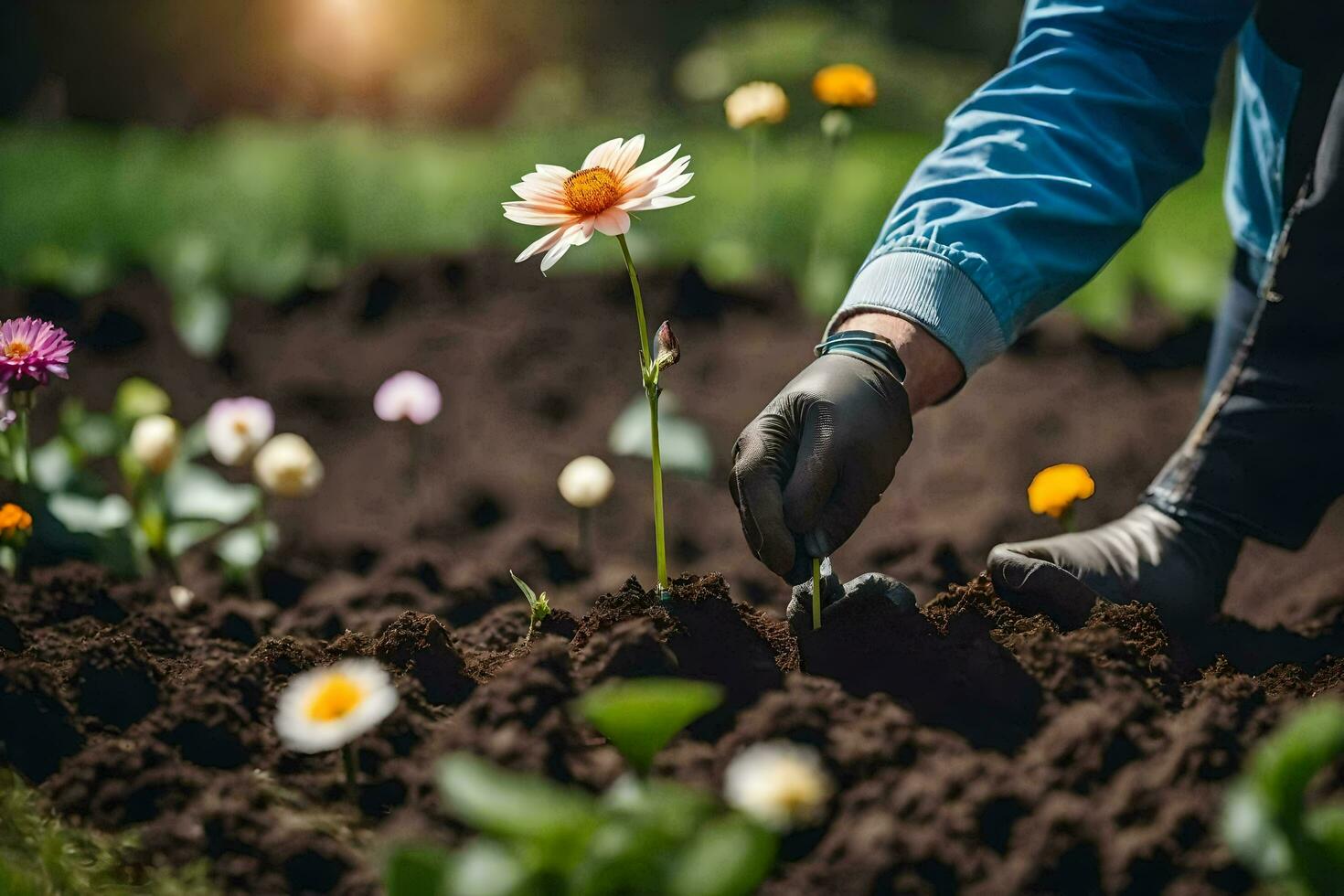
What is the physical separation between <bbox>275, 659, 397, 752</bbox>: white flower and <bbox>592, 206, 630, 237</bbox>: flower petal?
19.8 inches

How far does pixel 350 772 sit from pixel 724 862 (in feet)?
1.53

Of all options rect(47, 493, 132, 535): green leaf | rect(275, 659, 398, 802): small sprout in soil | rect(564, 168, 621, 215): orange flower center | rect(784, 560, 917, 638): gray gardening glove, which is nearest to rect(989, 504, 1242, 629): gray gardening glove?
rect(784, 560, 917, 638): gray gardening glove

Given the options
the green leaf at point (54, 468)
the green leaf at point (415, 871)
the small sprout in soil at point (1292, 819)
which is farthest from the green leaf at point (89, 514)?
the small sprout in soil at point (1292, 819)

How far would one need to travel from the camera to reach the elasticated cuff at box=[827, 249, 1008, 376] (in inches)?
58.8

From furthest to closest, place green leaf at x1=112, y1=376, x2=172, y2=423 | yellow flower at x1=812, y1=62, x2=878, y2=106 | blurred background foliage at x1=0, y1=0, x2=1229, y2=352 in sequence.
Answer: blurred background foliage at x1=0, y1=0, x2=1229, y2=352 → yellow flower at x1=812, y1=62, x2=878, y2=106 → green leaf at x1=112, y1=376, x2=172, y2=423

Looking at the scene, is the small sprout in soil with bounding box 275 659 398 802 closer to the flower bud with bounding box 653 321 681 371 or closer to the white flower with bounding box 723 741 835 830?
the white flower with bounding box 723 741 835 830

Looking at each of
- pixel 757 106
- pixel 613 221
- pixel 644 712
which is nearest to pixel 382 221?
pixel 757 106

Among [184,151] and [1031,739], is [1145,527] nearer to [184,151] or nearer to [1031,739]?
[1031,739]

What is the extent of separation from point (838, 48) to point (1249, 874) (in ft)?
18.8

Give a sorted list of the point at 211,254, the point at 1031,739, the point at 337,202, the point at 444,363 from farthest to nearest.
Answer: the point at 337,202
the point at 211,254
the point at 444,363
the point at 1031,739

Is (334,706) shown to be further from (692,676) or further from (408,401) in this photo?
(408,401)

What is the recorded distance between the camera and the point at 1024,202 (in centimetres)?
152

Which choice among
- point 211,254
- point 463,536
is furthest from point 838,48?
point 463,536

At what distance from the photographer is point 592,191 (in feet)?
4.10
